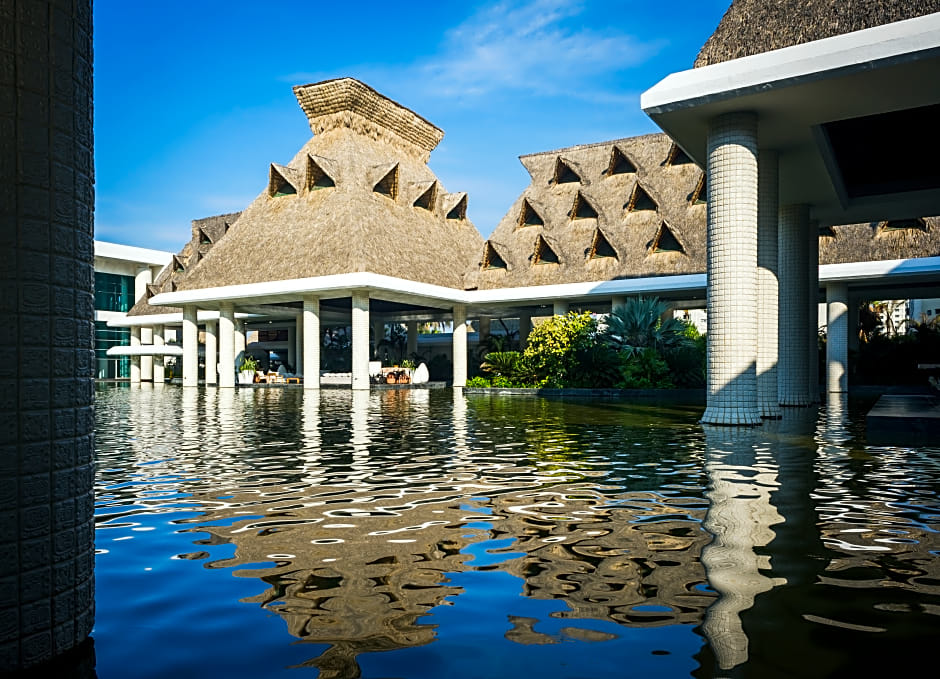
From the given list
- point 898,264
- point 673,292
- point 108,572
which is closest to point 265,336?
point 673,292

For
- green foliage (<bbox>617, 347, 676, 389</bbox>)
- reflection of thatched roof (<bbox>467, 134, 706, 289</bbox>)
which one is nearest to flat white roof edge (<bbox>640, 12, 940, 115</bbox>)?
green foliage (<bbox>617, 347, 676, 389</bbox>)

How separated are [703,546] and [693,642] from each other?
4.77ft

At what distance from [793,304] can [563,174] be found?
1759cm

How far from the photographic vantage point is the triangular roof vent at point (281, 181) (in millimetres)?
32375

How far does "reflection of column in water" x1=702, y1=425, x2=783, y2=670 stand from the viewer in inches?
109

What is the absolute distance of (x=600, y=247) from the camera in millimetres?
29047

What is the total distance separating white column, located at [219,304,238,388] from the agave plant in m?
17.3

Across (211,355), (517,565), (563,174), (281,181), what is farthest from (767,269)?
(211,355)

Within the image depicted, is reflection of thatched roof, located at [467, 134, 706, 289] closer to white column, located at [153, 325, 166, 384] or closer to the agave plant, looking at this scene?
the agave plant

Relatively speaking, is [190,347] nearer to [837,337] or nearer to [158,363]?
[158,363]

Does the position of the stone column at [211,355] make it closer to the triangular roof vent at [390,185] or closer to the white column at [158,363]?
the white column at [158,363]

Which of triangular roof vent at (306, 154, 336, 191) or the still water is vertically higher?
triangular roof vent at (306, 154, 336, 191)

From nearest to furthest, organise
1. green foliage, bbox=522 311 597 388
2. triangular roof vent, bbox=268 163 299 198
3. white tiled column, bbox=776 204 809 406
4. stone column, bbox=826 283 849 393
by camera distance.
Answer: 1. white tiled column, bbox=776 204 809 406
2. green foliage, bbox=522 311 597 388
3. stone column, bbox=826 283 849 393
4. triangular roof vent, bbox=268 163 299 198

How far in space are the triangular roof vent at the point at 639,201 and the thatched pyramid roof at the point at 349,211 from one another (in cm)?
778
